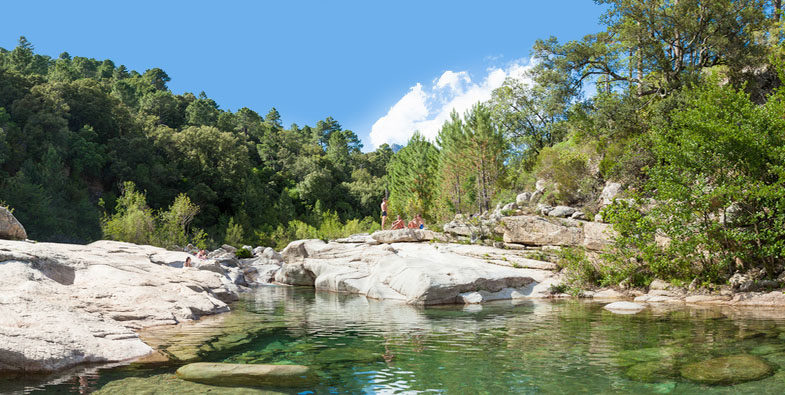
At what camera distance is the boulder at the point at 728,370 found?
19.6ft

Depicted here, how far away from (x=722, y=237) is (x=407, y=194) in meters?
32.4

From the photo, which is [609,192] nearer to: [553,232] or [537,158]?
[553,232]

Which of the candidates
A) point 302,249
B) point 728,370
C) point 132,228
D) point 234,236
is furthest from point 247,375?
point 234,236

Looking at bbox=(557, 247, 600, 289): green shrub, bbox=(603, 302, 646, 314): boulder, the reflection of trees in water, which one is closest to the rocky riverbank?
bbox=(603, 302, 646, 314): boulder

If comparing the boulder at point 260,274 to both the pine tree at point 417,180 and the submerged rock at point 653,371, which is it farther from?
the submerged rock at point 653,371

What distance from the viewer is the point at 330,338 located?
9805 millimetres

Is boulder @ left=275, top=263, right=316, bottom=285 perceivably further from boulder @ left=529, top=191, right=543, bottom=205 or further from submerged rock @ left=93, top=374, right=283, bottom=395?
submerged rock @ left=93, top=374, right=283, bottom=395

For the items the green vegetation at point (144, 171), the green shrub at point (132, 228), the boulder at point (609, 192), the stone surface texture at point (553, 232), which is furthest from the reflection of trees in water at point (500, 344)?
the green vegetation at point (144, 171)

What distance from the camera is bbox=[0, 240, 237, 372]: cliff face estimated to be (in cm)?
677

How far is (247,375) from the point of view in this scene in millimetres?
6262

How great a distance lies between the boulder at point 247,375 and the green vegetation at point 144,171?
111 ft

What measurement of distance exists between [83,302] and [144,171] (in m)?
52.2

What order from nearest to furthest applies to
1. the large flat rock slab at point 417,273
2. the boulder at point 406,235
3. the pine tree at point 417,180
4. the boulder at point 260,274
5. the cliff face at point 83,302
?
the cliff face at point 83,302, the large flat rock slab at point 417,273, the boulder at point 406,235, the boulder at point 260,274, the pine tree at point 417,180

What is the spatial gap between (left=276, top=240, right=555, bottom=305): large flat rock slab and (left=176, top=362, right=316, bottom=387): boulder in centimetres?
1019
